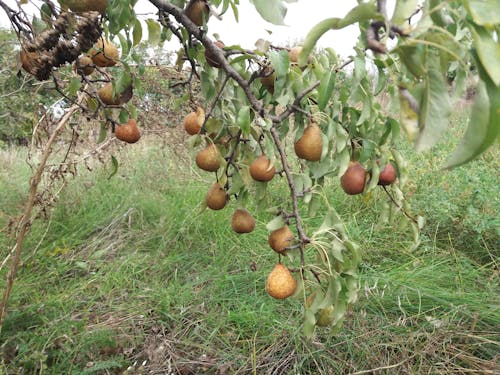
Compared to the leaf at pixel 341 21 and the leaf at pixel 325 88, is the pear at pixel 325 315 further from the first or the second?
the leaf at pixel 341 21

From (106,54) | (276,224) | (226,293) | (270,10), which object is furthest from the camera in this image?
(226,293)

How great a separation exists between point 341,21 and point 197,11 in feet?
1.72

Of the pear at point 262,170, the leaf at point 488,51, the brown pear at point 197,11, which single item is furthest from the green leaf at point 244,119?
the leaf at point 488,51

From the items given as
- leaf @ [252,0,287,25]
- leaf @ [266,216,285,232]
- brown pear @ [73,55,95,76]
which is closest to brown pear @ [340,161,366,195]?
leaf @ [266,216,285,232]

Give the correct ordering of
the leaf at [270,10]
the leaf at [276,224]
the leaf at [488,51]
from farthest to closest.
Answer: the leaf at [276,224]
the leaf at [270,10]
the leaf at [488,51]

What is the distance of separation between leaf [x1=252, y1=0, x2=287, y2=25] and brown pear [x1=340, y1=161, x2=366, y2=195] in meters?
0.39

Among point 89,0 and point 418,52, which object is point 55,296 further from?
point 418,52

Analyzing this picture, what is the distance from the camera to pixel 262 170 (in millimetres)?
889

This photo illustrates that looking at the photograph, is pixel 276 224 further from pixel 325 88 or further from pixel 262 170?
pixel 325 88

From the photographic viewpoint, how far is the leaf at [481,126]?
315 millimetres

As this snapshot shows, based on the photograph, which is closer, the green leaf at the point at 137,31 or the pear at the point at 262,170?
Result: the pear at the point at 262,170

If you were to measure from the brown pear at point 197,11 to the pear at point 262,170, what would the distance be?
29 centimetres

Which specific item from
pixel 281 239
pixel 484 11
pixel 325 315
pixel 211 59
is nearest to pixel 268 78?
pixel 211 59

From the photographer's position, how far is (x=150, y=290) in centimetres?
199
